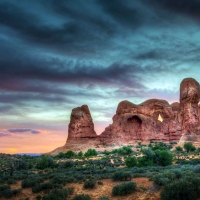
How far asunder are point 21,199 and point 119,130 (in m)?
68.1

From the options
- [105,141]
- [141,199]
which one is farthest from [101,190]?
[105,141]

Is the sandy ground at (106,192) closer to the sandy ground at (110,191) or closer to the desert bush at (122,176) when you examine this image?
the sandy ground at (110,191)

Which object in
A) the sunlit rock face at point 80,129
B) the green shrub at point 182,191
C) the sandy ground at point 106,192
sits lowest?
the sandy ground at point 106,192

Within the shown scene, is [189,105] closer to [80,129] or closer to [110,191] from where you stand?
[80,129]

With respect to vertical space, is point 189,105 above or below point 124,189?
above

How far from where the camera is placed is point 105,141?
81938 mm

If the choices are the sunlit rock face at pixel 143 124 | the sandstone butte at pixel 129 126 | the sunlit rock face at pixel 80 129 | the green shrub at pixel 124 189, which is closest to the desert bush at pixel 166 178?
the green shrub at pixel 124 189

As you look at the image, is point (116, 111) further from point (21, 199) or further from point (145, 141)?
point (21, 199)

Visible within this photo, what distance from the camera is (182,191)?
13.1m

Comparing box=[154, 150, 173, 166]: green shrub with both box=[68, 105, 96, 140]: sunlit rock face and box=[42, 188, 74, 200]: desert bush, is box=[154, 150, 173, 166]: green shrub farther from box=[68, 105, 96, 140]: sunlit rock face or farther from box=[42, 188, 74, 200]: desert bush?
box=[68, 105, 96, 140]: sunlit rock face

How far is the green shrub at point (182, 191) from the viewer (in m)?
13.0

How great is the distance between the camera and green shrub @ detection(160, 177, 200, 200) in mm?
12992

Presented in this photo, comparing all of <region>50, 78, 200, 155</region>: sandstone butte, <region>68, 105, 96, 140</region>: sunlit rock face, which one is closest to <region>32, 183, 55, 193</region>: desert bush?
<region>50, 78, 200, 155</region>: sandstone butte

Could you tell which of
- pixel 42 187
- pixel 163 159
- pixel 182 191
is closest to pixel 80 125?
pixel 163 159
